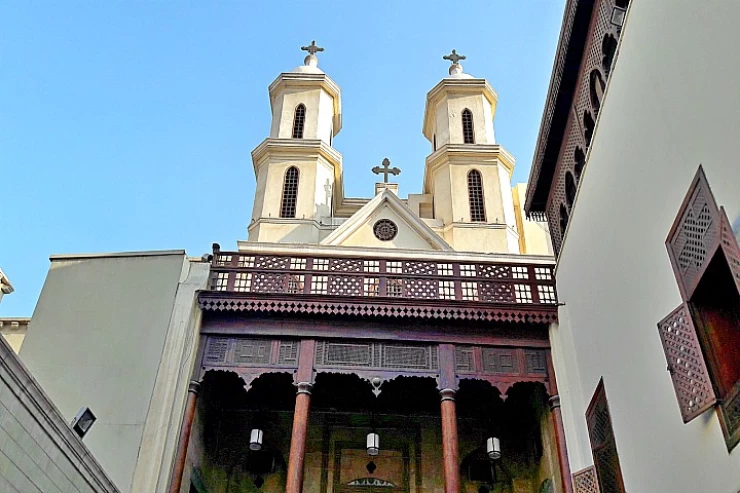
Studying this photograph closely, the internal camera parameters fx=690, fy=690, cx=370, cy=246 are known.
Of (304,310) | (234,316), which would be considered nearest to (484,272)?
(304,310)

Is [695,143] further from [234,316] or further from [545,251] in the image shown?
[545,251]

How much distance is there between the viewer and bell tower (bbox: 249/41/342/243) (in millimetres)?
17891

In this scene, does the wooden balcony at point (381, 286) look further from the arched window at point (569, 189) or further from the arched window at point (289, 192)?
the arched window at point (289, 192)

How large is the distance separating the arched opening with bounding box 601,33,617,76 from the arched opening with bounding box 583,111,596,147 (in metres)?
0.84

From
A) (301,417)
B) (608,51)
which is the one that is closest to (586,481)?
(301,417)

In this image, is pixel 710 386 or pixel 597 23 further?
pixel 597 23

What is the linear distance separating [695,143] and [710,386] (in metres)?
1.94

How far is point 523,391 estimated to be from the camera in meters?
11.8

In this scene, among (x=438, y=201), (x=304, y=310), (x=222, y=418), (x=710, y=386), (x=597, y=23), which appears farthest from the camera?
(x=438, y=201)

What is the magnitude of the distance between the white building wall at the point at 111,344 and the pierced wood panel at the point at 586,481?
5.45m

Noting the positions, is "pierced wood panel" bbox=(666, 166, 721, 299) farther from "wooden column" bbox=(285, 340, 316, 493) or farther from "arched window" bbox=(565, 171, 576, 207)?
"wooden column" bbox=(285, 340, 316, 493)

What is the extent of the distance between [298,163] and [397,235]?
140 inches

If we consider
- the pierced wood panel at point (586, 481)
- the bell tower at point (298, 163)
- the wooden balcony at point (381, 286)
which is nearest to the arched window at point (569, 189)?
the wooden balcony at point (381, 286)

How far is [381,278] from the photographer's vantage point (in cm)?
1097
